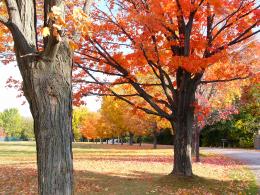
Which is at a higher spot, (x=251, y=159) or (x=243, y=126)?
(x=243, y=126)

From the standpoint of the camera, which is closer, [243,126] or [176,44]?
[176,44]

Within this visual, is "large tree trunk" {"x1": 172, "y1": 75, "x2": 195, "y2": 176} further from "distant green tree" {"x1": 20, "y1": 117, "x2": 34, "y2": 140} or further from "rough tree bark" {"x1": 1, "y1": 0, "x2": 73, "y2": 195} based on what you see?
"distant green tree" {"x1": 20, "y1": 117, "x2": 34, "y2": 140}

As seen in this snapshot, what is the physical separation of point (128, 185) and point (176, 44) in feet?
15.6

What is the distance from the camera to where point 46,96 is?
5.10 metres

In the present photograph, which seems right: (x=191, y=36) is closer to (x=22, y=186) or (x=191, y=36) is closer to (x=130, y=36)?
(x=130, y=36)

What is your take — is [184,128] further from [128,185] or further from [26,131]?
[26,131]

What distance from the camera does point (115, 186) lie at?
1203 centimetres

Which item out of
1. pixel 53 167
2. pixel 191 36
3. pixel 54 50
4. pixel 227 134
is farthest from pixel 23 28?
pixel 227 134

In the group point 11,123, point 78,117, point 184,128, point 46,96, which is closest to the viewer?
point 46,96

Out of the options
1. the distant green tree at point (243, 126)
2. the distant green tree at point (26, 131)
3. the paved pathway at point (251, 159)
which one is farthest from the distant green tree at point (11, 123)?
the paved pathway at point (251, 159)

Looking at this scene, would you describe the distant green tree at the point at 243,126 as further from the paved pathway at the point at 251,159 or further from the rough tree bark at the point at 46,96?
the rough tree bark at the point at 46,96

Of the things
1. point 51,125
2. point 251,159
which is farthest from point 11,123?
point 51,125

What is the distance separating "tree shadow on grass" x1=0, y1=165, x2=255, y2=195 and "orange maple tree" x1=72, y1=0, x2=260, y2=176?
88cm

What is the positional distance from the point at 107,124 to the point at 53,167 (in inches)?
2161
